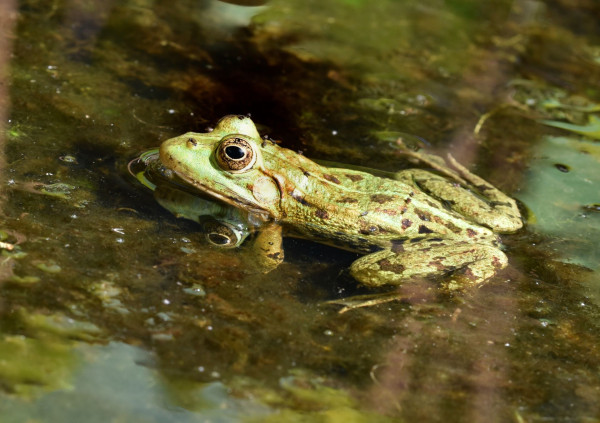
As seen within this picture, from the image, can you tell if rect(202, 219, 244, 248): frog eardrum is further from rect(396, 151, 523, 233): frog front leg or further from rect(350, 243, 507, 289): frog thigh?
rect(396, 151, 523, 233): frog front leg

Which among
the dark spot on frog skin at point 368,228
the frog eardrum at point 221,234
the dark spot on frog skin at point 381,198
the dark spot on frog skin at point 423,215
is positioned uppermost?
the dark spot on frog skin at point 381,198

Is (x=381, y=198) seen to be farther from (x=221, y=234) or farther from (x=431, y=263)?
(x=221, y=234)

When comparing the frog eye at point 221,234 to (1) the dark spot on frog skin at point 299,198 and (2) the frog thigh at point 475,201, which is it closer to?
(1) the dark spot on frog skin at point 299,198

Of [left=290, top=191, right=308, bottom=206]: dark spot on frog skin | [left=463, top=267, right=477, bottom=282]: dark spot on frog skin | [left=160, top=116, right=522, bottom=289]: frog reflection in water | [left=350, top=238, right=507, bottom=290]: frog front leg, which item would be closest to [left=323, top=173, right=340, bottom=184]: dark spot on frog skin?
[left=160, top=116, right=522, bottom=289]: frog reflection in water

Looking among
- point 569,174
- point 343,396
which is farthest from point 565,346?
point 569,174

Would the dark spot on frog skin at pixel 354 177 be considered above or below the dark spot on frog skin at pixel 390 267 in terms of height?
above

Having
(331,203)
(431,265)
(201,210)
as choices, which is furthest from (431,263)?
(201,210)

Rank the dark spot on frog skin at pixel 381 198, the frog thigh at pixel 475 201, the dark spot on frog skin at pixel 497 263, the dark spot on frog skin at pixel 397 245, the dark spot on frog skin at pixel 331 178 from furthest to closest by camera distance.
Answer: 1. the frog thigh at pixel 475 201
2. the dark spot on frog skin at pixel 331 178
3. the dark spot on frog skin at pixel 381 198
4. the dark spot on frog skin at pixel 397 245
5. the dark spot on frog skin at pixel 497 263

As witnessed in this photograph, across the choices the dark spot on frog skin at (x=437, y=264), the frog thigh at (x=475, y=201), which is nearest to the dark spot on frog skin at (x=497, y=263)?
the dark spot on frog skin at (x=437, y=264)
